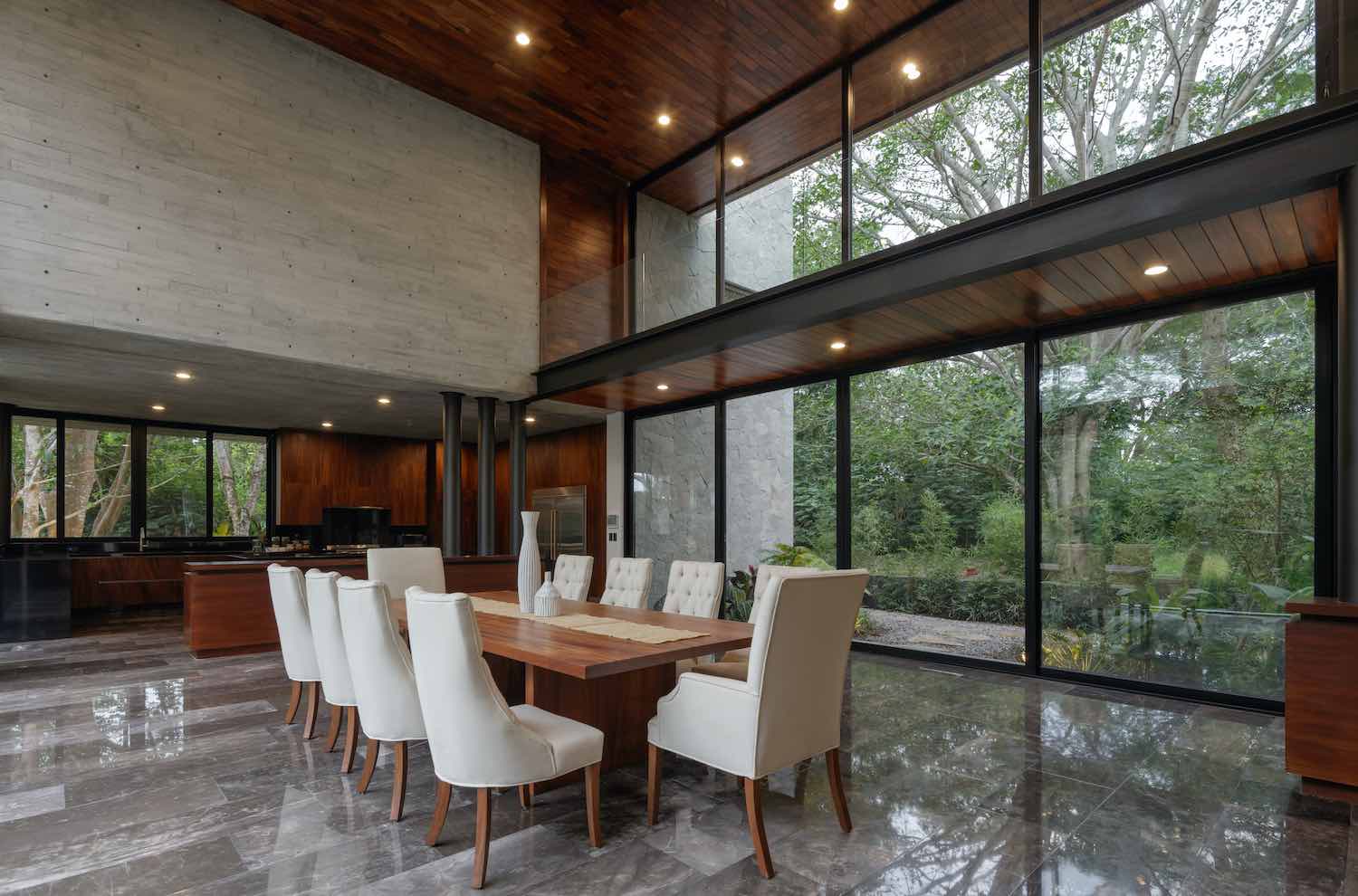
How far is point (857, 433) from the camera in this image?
6539 mm

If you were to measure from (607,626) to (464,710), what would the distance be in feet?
3.70

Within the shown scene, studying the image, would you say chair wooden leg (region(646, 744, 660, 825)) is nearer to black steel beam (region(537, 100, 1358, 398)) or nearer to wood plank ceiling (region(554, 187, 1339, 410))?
black steel beam (region(537, 100, 1358, 398))

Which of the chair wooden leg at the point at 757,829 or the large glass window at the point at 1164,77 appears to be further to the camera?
the large glass window at the point at 1164,77

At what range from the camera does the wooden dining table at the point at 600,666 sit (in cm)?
261

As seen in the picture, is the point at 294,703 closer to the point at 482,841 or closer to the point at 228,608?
the point at 482,841

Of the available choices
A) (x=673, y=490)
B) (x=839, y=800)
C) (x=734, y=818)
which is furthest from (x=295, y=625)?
(x=673, y=490)

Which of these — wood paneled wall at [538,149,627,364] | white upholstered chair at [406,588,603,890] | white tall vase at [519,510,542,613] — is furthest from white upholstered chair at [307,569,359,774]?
wood paneled wall at [538,149,627,364]

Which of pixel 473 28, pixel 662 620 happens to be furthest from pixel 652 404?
pixel 662 620

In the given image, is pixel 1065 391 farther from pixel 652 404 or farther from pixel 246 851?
pixel 246 851

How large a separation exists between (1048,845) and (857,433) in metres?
4.31

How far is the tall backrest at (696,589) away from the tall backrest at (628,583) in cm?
26

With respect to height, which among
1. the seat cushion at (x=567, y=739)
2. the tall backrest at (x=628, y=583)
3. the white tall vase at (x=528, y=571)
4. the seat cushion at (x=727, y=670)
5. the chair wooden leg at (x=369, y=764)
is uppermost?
the white tall vase at (x=528, y=571)

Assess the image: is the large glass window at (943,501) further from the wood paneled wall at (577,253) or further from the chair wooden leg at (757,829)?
the chair wooden leg at (757,829)

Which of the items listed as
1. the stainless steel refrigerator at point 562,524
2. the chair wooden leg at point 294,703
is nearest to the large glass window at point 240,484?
the stainless steel refrigerator at point 562,524
